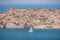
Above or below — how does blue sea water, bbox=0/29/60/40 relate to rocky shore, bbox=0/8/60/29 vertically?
below

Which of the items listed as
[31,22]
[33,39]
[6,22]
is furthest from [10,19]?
[33,39]

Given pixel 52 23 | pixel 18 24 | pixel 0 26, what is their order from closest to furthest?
pixel 0 26
pixel 18 24
pixel 52 23

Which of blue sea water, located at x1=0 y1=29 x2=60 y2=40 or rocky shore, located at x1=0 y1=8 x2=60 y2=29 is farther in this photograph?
rocky shore, located at x1=0 y1=8 x2=60 y2=29

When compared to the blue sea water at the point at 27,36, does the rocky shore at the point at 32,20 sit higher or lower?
higher

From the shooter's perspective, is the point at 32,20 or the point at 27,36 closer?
the point at 27,36

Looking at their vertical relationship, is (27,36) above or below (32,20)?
below

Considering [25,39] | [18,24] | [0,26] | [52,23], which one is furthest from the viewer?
[52,23]

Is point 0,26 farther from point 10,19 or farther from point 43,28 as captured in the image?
point 43,28

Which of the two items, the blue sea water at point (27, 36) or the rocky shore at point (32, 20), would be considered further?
the rocky shore at point (32, 20)

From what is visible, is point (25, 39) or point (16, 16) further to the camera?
point (16, 16)
